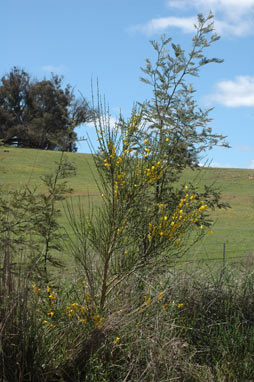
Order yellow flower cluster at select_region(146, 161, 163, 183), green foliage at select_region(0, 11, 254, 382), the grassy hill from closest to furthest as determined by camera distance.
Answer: green foliage at select_region(0, 11, 254, 382) < yellow flower cluster at select_region(146, 161, 163, 183) < the grassy hill

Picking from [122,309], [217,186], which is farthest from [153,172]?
[217,186]

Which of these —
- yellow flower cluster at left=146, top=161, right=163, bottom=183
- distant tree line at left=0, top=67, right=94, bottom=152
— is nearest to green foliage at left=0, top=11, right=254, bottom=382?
yellow flower cluster at left=146, top=161, right=163, bottom=183

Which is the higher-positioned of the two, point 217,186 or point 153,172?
point 153,172

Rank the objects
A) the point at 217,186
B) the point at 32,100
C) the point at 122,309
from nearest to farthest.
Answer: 1. the point at 122,309
2. the point at 217,186
3. the point at 32,100

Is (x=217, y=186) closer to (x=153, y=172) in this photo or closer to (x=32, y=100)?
(x=153, y=172)

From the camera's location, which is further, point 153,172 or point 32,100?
point 32,100

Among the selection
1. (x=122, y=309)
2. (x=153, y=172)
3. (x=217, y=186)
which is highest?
(x=153, y=172)

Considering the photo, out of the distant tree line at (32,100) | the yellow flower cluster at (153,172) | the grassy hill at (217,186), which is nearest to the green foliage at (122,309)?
the yellow flower cluster at (153,172)

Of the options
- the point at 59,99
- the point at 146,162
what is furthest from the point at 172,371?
the point at 59,99

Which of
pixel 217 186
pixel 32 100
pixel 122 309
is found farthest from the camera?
pixel 32 100

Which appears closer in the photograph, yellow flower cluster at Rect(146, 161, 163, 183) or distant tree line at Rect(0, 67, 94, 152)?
yellow flower cluster at Rect(146, 161, 163, 183)

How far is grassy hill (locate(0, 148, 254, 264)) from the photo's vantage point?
21656mm

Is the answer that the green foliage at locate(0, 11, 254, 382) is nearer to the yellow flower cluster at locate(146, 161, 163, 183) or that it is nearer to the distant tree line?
the yellow flower cluster at locate(146, 161, 163, 183)

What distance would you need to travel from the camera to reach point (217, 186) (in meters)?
25.6
